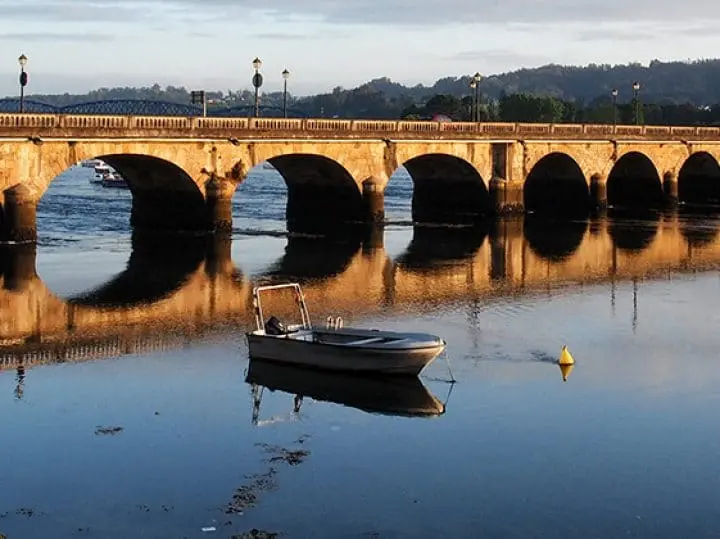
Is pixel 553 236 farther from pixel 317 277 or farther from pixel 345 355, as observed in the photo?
pixel 345 355

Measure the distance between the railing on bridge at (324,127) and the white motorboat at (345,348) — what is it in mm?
24746

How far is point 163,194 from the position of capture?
65.8 meters

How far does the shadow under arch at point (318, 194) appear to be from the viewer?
71.8 m

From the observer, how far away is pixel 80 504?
22766 mm

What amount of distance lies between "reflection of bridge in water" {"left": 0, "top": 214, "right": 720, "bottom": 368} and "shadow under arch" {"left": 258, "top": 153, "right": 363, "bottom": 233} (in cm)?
446

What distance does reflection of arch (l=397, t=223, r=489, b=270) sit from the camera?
57812mm

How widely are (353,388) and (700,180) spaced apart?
7455 centimetres

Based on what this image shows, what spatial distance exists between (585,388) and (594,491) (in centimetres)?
838

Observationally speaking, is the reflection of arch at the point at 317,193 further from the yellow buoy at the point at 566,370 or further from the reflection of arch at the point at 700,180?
the yellow buoy at the point at 566,370

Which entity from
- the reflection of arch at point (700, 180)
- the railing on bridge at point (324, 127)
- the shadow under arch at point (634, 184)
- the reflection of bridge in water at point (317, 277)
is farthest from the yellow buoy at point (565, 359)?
the reflection of arch at point (700, 180)

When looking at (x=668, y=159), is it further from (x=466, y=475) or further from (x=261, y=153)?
(x=466, y=475)

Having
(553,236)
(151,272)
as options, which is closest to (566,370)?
(151,272)

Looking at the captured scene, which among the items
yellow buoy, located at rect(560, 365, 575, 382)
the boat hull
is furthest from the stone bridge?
yellow buoy, located at rect(560, 365, 575, 382)

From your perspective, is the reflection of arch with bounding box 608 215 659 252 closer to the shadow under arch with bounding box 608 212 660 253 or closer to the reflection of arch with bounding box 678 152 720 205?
the shadow under arch with bounding box 608 212 660 253
